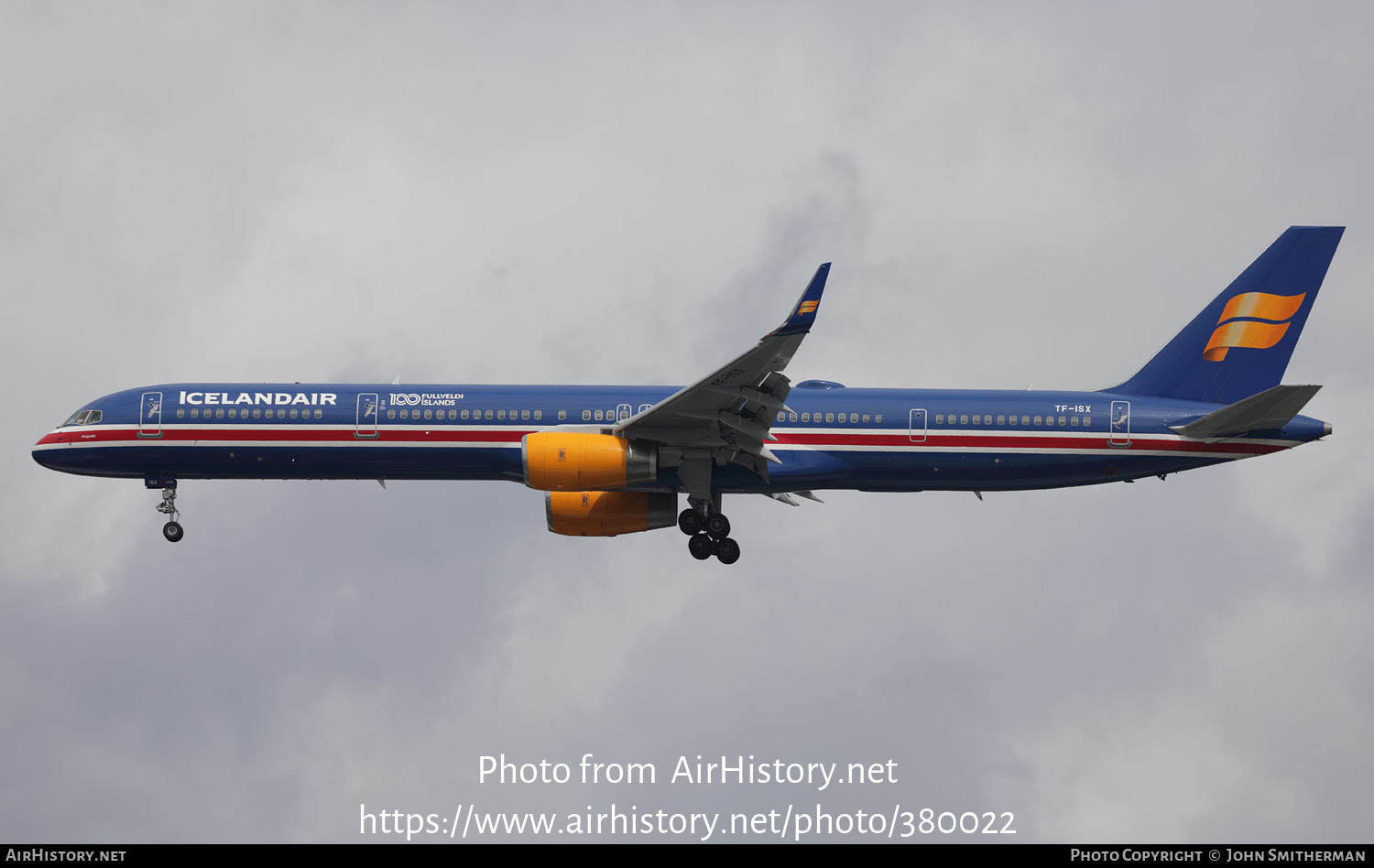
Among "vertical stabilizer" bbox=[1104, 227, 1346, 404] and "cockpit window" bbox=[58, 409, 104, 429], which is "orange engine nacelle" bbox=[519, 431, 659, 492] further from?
"vertical stabilizer" bbox=[1104, 227, 1346, 404]

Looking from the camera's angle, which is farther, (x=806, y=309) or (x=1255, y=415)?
(x=1255, y=415)

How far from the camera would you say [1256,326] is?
3909cm

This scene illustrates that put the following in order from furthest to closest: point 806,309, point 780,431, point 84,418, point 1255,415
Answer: point 84,418, point 780,431, point 1255,415, point 806,309

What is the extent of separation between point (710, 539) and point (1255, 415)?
49.6 feet

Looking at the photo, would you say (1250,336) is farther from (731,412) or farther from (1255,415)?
(731,412)

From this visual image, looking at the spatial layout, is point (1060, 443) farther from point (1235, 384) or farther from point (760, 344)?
point (760, 344)

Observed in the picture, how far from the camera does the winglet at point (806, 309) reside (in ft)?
97.3

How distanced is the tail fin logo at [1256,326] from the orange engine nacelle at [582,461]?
1694cm

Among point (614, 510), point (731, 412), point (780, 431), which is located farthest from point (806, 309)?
point (614, 510)

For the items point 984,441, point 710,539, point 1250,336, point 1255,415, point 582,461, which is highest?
point 1250,336

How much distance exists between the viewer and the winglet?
2966 centimetres

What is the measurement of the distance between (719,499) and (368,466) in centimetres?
1003

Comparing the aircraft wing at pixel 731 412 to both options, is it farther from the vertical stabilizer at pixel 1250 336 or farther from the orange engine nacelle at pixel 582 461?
the vertical stabilizer at pixel 1250 336

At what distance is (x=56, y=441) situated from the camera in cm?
3978
